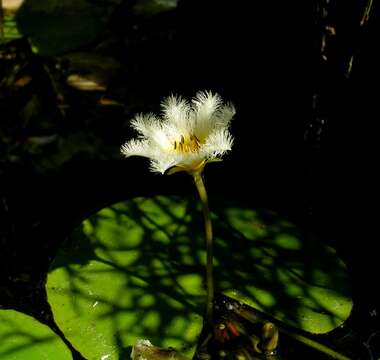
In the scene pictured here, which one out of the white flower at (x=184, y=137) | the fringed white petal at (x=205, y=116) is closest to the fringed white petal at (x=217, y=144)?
the white flower at (x=184, y=137)

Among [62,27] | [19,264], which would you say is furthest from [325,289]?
[62,27]

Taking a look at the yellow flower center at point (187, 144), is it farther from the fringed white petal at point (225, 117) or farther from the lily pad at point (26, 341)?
the lily pad at point (26, 341)

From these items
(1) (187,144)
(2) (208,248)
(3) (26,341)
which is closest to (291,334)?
(2) (208,248)

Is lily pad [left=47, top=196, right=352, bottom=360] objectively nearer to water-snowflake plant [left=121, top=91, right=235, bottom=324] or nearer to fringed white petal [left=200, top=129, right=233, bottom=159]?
water-snowflake plant [left=121, top=91, right=235, bottom=324]

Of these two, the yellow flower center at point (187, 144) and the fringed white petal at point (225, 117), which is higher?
the fringed white petal at point (225, 117)

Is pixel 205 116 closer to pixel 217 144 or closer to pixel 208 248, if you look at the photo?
pixel 217 144

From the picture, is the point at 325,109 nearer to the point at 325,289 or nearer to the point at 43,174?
the point at 325,289
